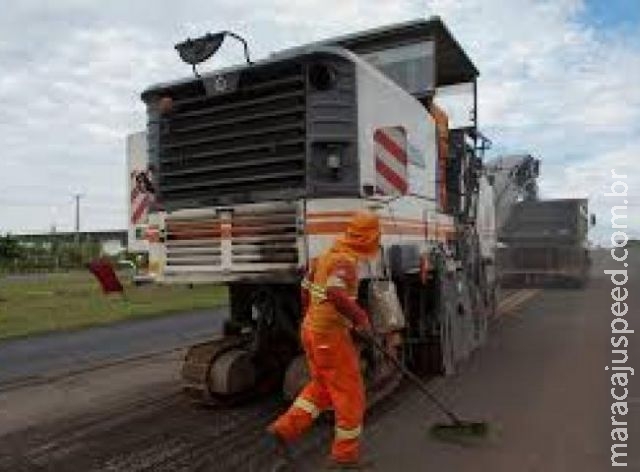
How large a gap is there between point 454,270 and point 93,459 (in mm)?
4871

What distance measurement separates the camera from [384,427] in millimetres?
8281

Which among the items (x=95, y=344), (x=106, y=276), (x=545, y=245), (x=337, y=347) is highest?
(x=545, y=245)

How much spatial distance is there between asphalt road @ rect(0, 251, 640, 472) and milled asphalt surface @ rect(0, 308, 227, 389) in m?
1.22

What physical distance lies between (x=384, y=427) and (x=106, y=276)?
337 centimetres

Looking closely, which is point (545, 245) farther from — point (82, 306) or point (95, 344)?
point (95, 344)

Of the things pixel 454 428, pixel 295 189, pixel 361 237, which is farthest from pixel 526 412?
pixel 295 189

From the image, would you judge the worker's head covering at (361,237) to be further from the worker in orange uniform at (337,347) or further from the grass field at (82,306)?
the grass field at (82,306)

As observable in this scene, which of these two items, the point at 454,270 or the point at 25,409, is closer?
the point at 25,409

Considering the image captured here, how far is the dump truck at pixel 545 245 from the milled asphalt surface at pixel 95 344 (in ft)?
37.7

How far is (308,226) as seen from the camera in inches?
329

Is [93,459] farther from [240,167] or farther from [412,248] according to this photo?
[412,248]

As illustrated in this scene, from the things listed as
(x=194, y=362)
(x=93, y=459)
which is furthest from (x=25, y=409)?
(x=93, y=459)

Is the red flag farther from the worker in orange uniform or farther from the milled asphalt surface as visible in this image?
the worker in orange uniform

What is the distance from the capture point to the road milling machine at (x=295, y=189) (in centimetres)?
841
